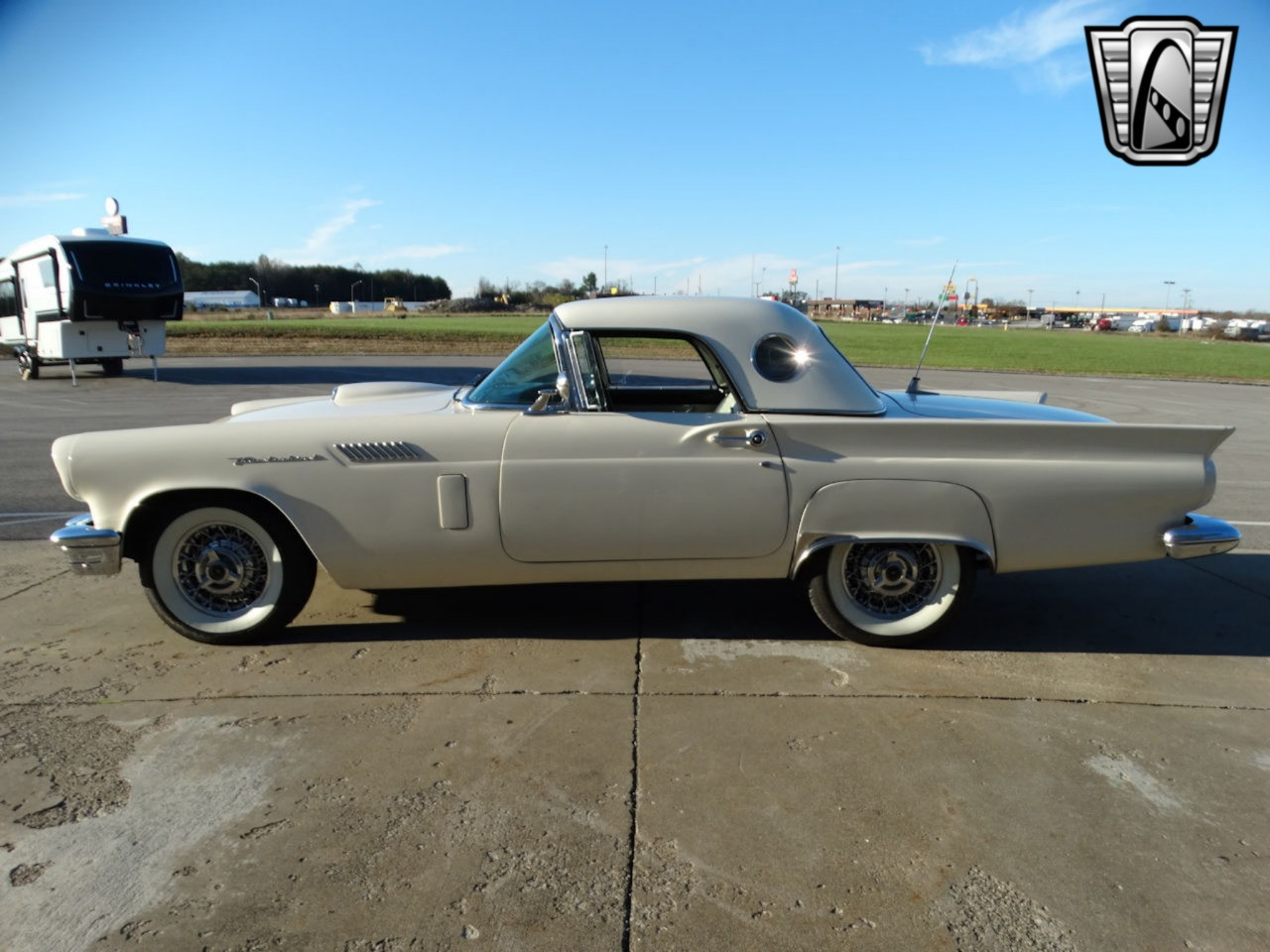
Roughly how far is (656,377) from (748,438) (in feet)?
3.68

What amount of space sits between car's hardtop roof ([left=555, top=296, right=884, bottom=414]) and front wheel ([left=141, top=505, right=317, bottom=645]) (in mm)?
1667

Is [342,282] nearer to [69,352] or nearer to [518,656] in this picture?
[69,352]

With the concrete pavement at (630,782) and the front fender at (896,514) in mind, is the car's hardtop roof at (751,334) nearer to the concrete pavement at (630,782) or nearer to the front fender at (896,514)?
the front fender at (896,514)

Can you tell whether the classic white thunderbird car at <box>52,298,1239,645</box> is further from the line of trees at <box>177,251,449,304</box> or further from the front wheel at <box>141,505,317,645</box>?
the line of trees at <box>177,251,449,304</box>

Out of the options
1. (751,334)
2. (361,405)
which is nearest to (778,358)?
(751,334)

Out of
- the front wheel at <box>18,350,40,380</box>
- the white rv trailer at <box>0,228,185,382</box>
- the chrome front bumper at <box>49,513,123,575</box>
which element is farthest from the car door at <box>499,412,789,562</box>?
the front wheel at <box>18,350,40,380</box>

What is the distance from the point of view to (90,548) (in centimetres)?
359

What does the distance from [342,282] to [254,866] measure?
128 metres

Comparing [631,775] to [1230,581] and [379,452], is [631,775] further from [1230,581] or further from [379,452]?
[1230,581]

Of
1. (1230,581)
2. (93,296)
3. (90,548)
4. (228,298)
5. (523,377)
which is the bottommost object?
(1230,581)

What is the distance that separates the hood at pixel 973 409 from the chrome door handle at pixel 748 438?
0.80 m

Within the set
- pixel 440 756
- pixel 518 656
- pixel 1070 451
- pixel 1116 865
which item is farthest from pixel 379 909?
pixel 1070 451

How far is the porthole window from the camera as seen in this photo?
380 cm

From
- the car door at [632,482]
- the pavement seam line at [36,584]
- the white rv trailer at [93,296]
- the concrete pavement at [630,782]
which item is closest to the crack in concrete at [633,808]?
the concrete pavement at [630,782]
